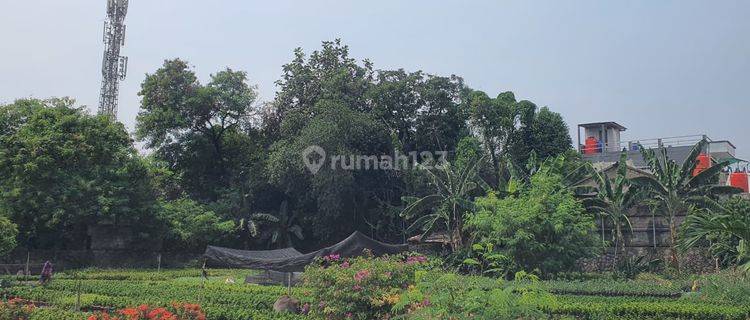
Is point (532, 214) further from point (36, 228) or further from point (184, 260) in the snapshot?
point (36, 228)

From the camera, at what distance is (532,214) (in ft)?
74.6

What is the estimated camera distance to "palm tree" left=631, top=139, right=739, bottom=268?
22781 millimetres

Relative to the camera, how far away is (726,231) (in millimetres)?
15508

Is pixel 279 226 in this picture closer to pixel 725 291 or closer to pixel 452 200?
pixel 452 200

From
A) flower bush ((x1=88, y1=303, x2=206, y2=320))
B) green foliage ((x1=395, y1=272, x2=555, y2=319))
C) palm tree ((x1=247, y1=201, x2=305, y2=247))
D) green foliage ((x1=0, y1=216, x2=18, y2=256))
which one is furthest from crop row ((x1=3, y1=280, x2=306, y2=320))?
palm tree ((x1=247, y1=201, x2=305, y2=247))

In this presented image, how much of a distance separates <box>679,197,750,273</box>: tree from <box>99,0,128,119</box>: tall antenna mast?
1337 inches

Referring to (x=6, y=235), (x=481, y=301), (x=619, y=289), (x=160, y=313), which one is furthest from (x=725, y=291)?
(x=6, y=235)

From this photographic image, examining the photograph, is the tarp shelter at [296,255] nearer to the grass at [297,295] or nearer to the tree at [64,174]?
the grass at [297,295]

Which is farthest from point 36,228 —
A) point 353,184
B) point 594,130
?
point 594,130

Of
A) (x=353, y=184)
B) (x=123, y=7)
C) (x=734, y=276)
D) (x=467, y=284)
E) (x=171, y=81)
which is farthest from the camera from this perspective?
(x=123, y=7)

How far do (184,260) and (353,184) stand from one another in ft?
32.9

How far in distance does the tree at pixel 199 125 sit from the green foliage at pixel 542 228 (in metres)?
20.2

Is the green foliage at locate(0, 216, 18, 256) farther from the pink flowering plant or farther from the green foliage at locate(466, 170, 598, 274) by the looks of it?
the green foliage at locate(466, 170, 598, 274)

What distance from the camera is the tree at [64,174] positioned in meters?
29.0
